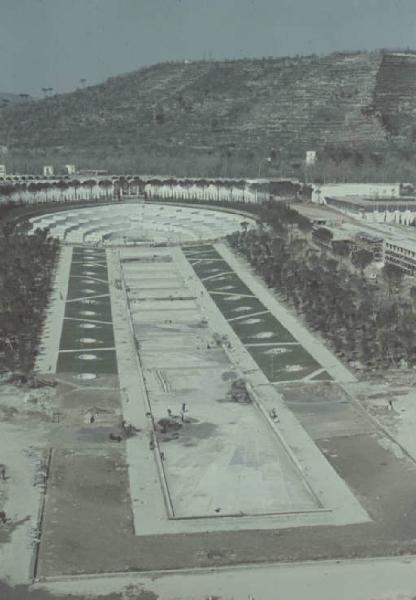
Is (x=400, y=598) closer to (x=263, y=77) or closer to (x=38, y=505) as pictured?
(x=38, y=505)

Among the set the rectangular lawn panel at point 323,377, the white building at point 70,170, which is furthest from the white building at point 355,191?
the rectangular lawn panel at point 323,377

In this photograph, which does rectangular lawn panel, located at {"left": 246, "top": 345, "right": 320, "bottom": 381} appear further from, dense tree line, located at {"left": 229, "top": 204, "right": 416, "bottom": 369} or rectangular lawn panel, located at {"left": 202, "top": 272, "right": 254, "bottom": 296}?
rectangular lawn panel, located at {"left": 202, "top": 272, "right": 254, "bottom": 296}

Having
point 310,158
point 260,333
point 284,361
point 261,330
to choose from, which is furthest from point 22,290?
point 310,158

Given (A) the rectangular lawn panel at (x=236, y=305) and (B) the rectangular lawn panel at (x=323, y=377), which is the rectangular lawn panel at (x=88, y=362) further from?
(A) the rectangular lawn panel at (x=236, y=305)

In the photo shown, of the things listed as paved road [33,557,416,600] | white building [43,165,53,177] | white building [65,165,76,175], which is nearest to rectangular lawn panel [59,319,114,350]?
paved road [33,557,416,600]

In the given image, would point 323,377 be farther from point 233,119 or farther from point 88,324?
point 233,119

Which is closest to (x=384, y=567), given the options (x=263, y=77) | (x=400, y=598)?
(x=400, y=598)
